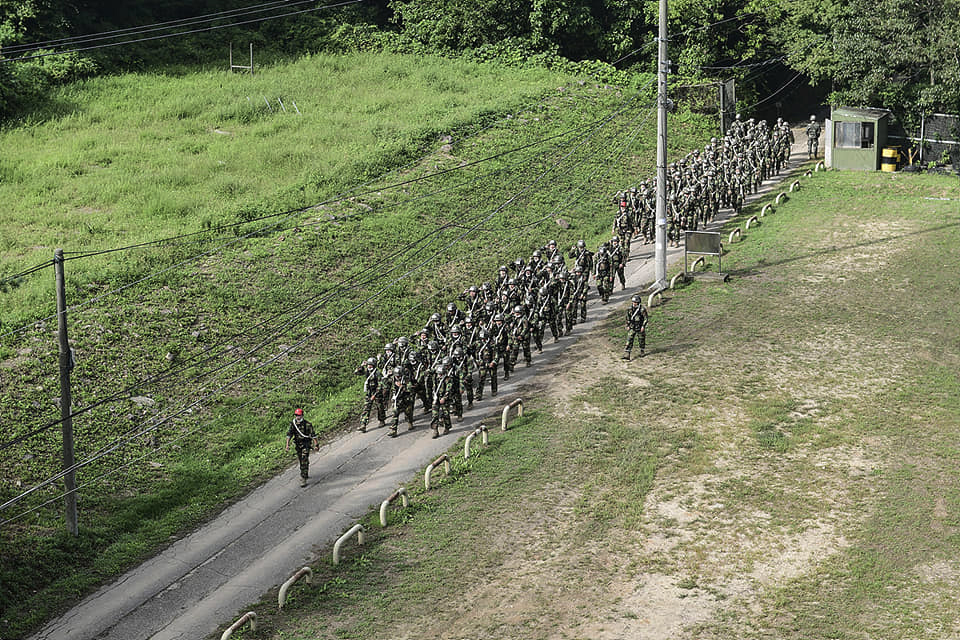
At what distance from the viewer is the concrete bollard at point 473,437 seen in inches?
920

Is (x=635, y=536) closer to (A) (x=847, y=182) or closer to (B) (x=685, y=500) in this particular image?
(B) (x=685, y=500)

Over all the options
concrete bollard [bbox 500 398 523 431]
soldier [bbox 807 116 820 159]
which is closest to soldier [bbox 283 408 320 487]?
concrete bollard [bbox 500 398 523 431]

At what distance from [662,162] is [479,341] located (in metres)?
8.28

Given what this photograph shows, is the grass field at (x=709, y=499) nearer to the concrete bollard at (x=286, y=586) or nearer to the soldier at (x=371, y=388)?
the concrete bollard at (x=286, y=586)

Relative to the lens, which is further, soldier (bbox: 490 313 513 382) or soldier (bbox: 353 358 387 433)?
soldier (bbox: 490 313 513 382)

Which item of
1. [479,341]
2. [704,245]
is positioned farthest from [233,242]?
[704,245]

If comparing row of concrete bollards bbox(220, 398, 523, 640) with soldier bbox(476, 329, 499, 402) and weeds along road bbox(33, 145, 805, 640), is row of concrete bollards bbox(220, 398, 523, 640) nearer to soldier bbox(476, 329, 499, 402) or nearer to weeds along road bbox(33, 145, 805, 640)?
weeds along road bbox(33, 145, 805, 640)

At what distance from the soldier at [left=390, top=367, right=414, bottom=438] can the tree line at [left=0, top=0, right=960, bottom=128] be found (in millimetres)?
27895

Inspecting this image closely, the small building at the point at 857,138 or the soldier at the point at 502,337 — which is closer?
the soldier at the point at 502,337

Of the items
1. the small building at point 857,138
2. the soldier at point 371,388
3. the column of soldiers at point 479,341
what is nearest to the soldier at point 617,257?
the column of soldiers at point 479,341

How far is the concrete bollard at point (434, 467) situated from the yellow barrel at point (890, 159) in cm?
2864

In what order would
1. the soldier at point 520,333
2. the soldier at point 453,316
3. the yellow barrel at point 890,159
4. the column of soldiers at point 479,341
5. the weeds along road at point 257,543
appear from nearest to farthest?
1. the weeds along road at point 257,543
2. the column of soldiers at point 479,341
3. the soldier at point 520,333
4. the soldier at point 453,316
5. the yellow barrel at point 890,159

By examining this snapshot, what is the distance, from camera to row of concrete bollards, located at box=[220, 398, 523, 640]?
1767 cm

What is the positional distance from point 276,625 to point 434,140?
103ft
